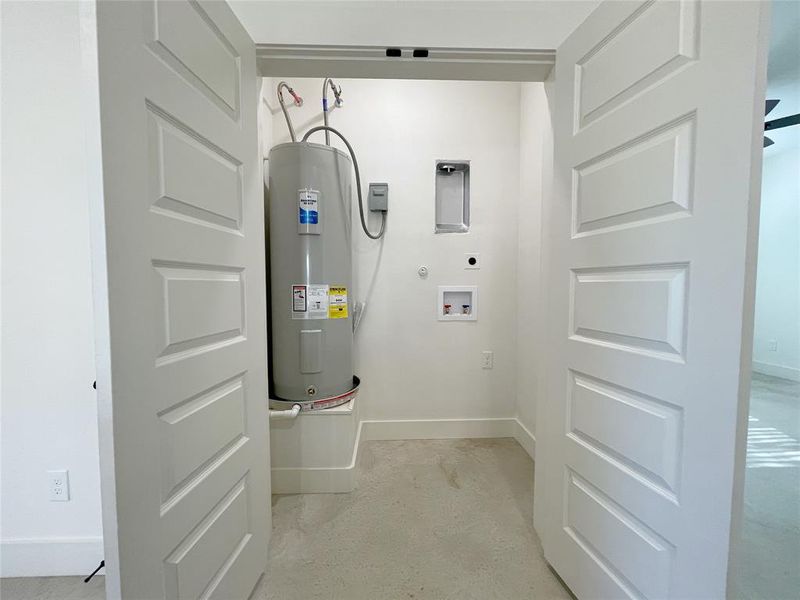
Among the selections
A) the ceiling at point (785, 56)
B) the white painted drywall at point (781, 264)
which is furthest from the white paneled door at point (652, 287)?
the white painted drywall at point (781, 264)

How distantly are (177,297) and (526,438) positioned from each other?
2090 mm

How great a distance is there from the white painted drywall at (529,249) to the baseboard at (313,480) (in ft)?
3.95

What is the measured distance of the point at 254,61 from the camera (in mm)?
1084

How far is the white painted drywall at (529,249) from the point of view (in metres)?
1.88

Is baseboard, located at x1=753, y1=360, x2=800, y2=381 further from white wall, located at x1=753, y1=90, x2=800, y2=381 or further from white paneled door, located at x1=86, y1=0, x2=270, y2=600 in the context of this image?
white paneled door, located at x1=86, y1=0, x2=270, y2=600

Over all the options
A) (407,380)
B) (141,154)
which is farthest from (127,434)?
(407,380)

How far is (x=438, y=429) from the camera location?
7.14ft

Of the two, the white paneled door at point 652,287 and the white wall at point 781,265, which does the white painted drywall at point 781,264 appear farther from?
the white paneled door at point 652,287

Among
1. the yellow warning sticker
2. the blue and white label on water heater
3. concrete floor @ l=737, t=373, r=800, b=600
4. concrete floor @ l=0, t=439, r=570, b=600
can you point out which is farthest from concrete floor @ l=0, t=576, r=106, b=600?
concrete floor @ l=737, t=373, r=800, b=600

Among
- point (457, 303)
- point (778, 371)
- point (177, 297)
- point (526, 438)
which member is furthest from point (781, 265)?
point (177, 297)

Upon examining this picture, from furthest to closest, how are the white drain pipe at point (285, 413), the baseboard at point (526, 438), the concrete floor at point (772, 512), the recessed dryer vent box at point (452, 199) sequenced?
the recessed dryer vent box at point (452, 199) < the baseboard at point (526, 438) < the white drain pipe at point (285, 413) < the concrete floor at point (772, 512)

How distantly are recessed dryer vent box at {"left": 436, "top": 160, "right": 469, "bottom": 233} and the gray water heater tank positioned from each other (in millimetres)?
778

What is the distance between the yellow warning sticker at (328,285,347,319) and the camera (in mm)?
1658

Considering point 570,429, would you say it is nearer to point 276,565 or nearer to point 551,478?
point 551,478
